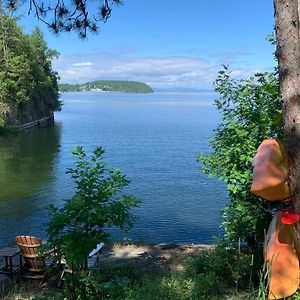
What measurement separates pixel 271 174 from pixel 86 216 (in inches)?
97.9

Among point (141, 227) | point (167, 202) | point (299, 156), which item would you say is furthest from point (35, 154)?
point (299, 156)

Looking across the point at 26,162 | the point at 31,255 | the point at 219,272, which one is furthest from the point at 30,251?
the point at 26,162

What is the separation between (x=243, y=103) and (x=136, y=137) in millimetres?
41181

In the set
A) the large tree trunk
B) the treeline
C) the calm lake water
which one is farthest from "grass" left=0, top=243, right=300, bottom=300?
the treeline

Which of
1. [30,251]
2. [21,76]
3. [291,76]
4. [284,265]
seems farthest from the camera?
[21,76]

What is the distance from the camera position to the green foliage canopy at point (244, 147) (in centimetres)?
652

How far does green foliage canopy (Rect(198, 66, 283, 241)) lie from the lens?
652cm

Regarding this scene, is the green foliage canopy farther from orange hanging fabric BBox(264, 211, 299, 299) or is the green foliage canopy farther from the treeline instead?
the treeline

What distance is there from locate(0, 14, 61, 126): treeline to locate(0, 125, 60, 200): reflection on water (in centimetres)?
280

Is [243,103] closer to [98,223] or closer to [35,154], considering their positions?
[98,223]

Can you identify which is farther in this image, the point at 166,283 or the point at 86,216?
the point at 166,283

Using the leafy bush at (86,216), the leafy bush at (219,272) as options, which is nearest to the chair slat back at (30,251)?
the leafy bush at (86,216)

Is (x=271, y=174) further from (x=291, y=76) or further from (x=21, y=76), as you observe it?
(x=21, y=76)

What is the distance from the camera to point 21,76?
49.5 meters
